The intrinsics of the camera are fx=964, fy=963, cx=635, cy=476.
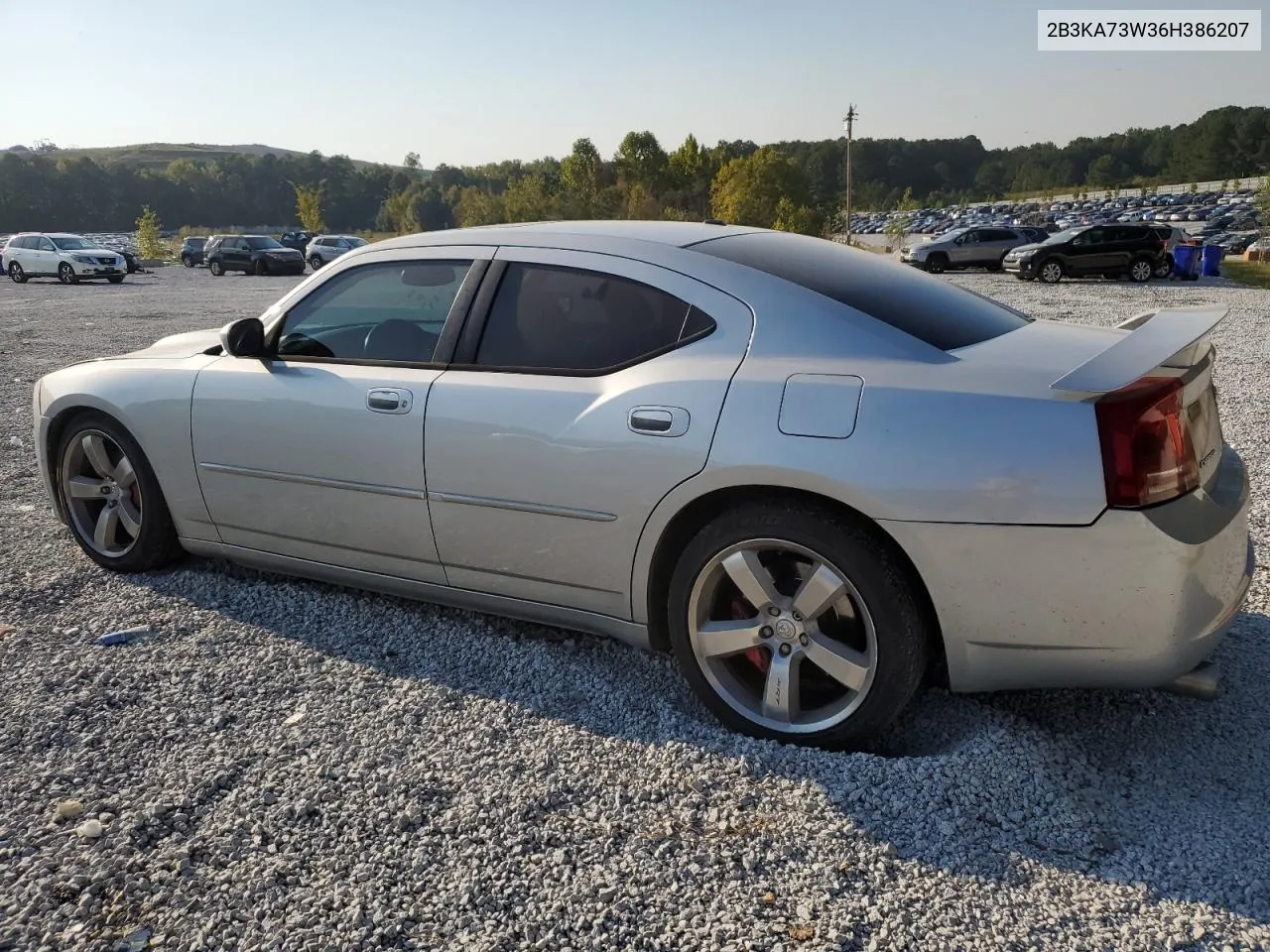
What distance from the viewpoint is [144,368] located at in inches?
165

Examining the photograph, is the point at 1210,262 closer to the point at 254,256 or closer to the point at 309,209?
the point at 254,256

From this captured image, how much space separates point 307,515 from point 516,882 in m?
1.94

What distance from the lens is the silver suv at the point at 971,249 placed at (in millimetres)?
31172

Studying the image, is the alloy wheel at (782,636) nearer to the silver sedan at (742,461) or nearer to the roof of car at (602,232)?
the silver sedan at (742,461)

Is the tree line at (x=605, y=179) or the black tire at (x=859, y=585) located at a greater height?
the tree line at (x=605, y=179)

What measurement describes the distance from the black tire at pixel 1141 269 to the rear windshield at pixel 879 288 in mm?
25248

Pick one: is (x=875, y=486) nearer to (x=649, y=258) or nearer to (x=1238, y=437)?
(x=649, y=258)

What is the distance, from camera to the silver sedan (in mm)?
2486

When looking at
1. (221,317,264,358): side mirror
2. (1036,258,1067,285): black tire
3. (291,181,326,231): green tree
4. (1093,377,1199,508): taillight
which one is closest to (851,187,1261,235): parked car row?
(291,181,326,231): green tree

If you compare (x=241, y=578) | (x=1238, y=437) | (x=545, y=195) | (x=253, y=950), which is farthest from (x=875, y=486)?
(x=545, y=195)

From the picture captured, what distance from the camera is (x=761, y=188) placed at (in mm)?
55594

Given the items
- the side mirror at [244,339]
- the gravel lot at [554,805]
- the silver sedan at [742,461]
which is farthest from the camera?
the side mirror at [244,339]

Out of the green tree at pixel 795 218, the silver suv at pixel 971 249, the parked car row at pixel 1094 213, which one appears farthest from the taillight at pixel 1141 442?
the parked car row at pixel 1094 213

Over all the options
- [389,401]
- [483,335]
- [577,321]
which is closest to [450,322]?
[483,335]
